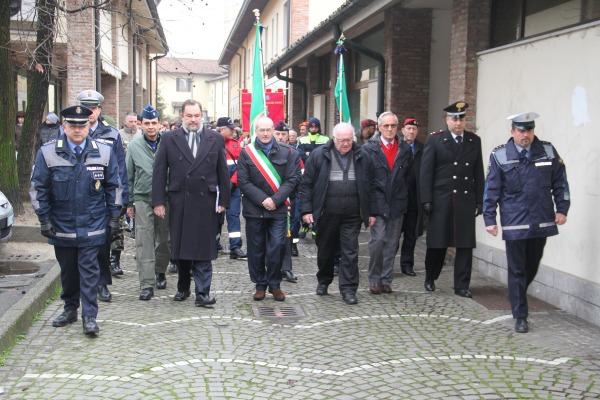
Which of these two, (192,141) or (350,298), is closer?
(192,141)

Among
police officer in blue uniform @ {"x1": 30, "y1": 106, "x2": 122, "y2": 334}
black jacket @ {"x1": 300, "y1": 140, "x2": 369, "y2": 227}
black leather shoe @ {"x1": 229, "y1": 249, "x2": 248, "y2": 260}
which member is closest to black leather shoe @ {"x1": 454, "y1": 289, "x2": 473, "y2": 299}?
black jacket @ {"x1": 300, "y1": 140, "x2": 369, "y2": 227}

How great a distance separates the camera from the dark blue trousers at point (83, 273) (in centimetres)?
621

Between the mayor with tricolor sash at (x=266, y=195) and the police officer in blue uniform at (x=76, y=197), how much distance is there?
1.70 m

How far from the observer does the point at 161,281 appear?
8.32 m

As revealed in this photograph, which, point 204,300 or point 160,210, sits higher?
point 160,210

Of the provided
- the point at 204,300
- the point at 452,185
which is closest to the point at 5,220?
the point at 204,300

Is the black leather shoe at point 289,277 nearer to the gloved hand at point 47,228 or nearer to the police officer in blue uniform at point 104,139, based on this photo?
the police officer in blue uniform at point 104,139

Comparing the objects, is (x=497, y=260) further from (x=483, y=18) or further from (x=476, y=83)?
(x=483, y=18)

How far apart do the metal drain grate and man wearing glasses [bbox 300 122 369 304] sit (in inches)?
24.5

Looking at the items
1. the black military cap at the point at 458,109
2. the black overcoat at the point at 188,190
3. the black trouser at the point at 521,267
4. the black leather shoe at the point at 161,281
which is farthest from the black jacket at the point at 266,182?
the black trouser at the point at 521,267

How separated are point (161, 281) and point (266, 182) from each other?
Result: 6.10 feet

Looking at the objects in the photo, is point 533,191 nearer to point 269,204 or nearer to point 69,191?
point 269,204

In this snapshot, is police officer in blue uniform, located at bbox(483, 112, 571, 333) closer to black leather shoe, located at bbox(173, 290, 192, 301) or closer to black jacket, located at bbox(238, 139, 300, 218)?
black jacket, located at bbox(238, 139, 300, 218)

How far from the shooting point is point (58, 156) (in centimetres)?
616
